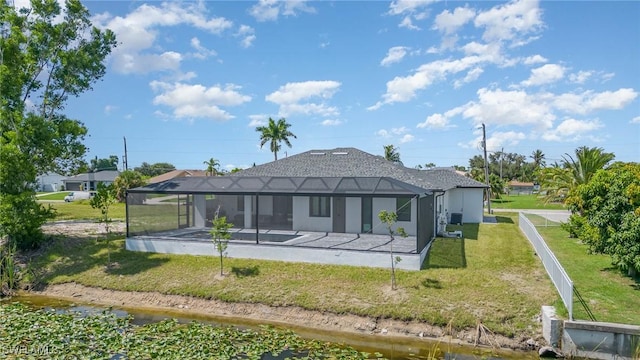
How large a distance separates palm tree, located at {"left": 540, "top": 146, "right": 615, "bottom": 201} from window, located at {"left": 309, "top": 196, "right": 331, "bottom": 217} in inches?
453

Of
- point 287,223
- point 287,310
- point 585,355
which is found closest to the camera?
point 585,355

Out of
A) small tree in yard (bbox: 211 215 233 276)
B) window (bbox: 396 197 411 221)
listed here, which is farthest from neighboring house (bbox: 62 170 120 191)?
window (bbox: 396 197 411 221)

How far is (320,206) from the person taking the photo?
65.8 ft

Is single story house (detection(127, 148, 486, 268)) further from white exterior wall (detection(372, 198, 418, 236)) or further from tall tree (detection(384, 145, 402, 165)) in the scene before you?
tall tree (detection(384, 145, 402, 165))

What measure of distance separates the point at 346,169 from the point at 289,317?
37.0 feet

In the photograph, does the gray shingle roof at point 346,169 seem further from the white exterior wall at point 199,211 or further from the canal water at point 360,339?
the canal water at point 360,339

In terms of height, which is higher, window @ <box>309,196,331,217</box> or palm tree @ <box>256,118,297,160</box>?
palm tree @ <box>256,118,297,160</box>

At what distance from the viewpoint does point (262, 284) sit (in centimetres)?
1384

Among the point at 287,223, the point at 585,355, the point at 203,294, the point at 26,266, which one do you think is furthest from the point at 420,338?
the point at 26,266

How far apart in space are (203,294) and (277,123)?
1257 inches

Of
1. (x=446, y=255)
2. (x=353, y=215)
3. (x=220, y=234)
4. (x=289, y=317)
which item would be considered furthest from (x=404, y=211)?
(x=289, y=317)

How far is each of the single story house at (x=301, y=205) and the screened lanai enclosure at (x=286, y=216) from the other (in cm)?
4

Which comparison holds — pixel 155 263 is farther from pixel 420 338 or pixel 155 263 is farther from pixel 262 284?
pixel 420 338

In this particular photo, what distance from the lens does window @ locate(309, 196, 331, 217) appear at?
19.9m
